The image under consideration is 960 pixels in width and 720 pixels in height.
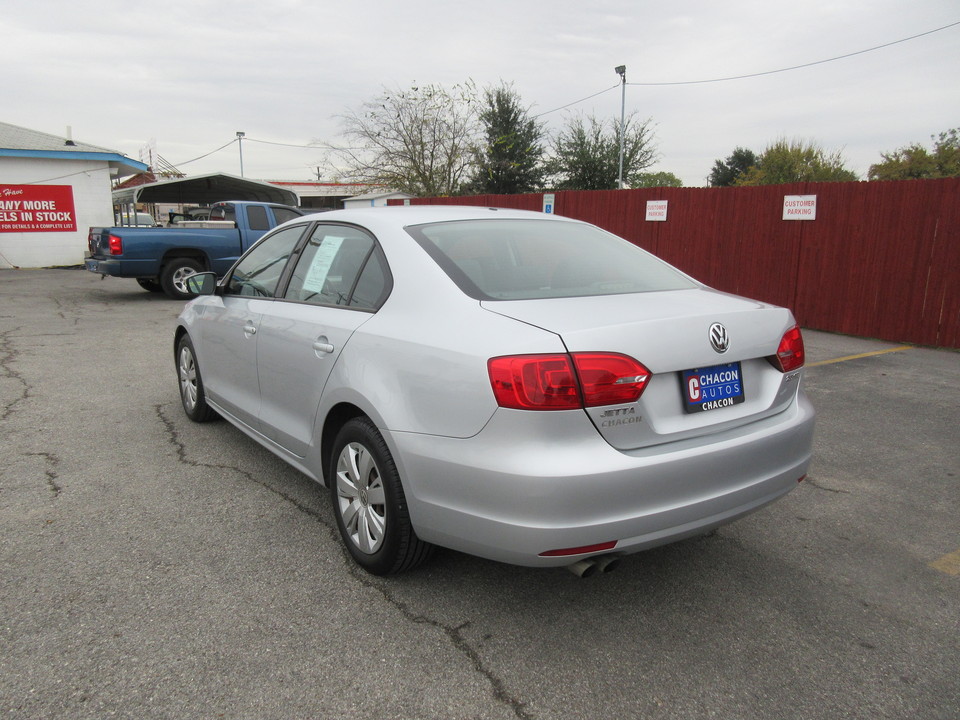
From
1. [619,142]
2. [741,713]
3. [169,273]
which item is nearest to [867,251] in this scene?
[741,713]

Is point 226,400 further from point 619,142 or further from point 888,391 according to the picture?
point 619,142

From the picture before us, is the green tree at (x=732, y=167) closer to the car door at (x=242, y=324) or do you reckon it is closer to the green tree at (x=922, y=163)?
the green tree at (x=922, y=163)

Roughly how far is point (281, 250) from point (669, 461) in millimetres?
2684

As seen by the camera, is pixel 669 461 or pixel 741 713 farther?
pixel 669 461

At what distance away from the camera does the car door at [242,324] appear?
394 centimetres

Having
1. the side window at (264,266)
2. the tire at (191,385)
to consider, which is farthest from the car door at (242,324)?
the tire at (191,385)

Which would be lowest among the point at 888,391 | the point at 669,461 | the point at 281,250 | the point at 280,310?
the point at 888,391

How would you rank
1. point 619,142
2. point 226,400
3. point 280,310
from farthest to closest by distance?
1. point 619,142
2. point 226,400
3. point 280,310

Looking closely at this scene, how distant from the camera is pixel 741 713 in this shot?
2191 mm

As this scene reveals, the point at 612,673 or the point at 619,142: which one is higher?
the point at 619,142

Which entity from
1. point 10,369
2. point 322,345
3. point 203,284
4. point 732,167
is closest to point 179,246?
point 10,369

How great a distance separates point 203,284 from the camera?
465 cm

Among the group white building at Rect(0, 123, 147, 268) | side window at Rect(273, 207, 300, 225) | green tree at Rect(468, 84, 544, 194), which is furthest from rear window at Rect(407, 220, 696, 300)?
green tree at Rect(468, 84, 544, 194)

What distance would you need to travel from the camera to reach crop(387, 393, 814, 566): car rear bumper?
2275mm
